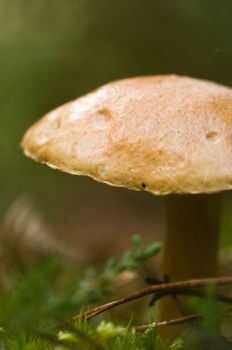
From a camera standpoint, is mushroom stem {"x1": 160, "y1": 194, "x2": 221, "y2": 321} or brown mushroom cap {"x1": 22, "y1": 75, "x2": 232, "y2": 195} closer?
brown mushroom cap {"x1": 22, "y1": 75, "x2": 232, "y2": 195}

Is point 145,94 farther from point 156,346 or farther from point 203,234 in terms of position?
point 156,346

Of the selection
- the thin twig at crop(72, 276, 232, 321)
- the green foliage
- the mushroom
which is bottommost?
the thin twig at crop(72, 276, 232, 321)

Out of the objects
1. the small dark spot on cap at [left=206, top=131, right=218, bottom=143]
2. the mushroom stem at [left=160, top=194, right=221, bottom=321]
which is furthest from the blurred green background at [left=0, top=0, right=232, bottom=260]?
the small dark spot on cap at [left=206, top=131, right=218, bottom=143]

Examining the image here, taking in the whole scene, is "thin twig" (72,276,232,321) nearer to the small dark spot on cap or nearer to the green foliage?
the green foliage

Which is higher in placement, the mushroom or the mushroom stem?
the mushroom

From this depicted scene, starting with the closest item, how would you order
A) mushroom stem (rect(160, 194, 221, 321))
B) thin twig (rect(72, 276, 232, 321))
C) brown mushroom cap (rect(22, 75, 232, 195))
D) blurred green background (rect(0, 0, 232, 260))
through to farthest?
brown mushroom cap (rect(22, 75, 232, 195)) → thin twig (rect(72, 276, 232, 321)) → mushroom stem (rect(160, 194, 221, 321)) → blurred green background (rect(0, 0, 232, 260))

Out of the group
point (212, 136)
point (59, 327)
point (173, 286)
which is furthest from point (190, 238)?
point (59, 327)

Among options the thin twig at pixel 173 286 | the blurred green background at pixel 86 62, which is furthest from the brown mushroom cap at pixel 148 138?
the blurred green background at pixel 86 62

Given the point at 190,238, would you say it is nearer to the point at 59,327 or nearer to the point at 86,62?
the point at 59,327
